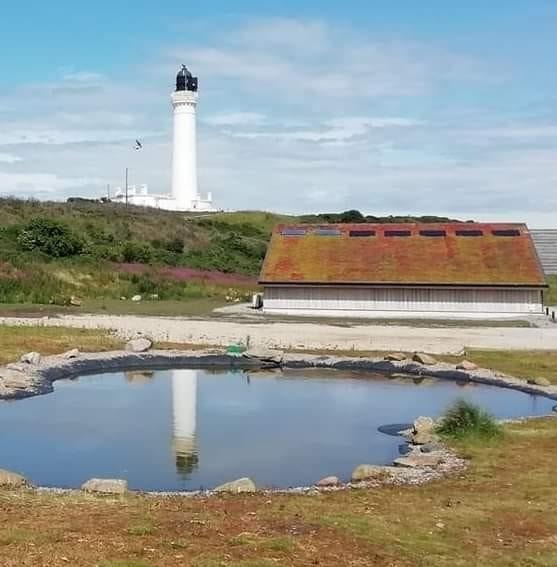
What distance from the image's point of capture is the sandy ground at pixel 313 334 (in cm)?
3048

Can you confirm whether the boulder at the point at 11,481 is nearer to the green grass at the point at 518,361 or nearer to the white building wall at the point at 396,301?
the green grass at the point at 518,361

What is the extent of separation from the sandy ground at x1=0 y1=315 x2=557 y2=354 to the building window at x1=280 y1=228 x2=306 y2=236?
1174 centimetres

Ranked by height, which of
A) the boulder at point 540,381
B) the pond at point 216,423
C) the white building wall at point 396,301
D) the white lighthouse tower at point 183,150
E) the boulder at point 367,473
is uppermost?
the white lighthouse tower at point 183,150

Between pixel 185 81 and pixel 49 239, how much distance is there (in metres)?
38.7

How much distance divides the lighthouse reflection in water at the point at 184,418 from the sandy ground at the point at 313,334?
15.4 feet

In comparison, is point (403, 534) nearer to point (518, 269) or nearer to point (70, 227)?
point (518, 269)

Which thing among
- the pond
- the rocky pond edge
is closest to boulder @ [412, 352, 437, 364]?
the rocky pond edge

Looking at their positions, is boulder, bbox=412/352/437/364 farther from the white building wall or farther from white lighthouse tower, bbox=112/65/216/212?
white lighthouse tower, bbox=112/65/216/212

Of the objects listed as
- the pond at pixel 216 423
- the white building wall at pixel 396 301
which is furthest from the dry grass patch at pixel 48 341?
the white building wall at pixel 396 301

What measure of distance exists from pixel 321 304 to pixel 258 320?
5.68 metres

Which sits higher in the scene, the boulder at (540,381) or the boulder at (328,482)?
the boulder at (540,381)

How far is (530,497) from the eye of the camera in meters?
11.9

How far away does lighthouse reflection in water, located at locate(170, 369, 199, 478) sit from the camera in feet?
51.5

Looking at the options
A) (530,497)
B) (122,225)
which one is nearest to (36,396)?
(530,497)
